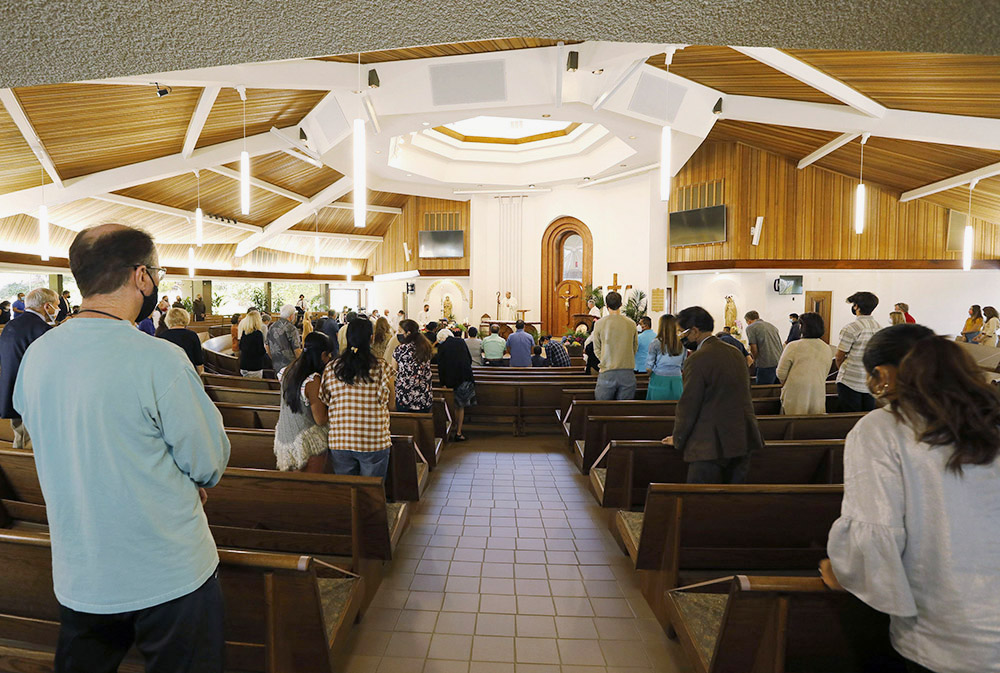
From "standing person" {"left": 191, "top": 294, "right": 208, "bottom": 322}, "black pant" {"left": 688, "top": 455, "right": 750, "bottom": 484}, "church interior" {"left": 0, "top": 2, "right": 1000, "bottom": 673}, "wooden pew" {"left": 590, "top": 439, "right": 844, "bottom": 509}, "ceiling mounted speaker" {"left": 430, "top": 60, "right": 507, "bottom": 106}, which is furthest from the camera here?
"standing person" {"left": 191, "top": 294, "right": 208, "bottom": 322}

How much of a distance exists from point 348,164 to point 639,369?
749 cm

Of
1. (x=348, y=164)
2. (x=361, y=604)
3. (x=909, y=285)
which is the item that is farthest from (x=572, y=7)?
(x=909, y=285)

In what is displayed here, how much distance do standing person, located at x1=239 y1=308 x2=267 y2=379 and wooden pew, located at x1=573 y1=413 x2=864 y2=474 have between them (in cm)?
443

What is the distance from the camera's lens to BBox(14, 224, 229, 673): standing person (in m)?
1.22

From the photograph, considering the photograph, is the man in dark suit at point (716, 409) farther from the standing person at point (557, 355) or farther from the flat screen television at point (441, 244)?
the flat screen television at point (441, 244)

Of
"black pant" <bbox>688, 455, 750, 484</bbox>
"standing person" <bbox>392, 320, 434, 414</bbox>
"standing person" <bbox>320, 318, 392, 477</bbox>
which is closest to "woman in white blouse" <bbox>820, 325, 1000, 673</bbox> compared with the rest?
"black pant" <bbox>688, 455, 750, 484</bbox>

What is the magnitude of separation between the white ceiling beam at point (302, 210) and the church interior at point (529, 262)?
121 mm

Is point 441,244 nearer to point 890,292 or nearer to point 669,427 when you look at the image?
point 890,292

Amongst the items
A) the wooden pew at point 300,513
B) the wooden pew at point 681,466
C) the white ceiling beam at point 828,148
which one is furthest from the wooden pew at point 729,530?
the white ceiling beam at point 828,148

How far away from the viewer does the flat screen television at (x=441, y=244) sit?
61.8 ft

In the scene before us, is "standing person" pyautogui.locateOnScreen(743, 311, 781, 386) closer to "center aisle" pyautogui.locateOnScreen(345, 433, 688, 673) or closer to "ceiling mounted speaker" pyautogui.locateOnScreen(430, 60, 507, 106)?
"center aisle" pyautogui.locateOnScreen(345, 433, 688, 673)

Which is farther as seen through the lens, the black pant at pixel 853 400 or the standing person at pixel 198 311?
the standing person at pixel 198 311

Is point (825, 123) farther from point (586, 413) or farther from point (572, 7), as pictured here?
point (572, 7)

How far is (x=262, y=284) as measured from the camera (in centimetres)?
2108
